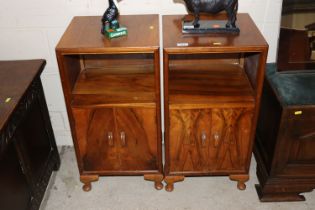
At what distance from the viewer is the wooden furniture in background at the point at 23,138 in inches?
62.1

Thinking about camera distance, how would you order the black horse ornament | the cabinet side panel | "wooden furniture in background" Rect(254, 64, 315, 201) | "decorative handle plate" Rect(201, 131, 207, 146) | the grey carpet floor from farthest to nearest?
the grey carpet floor
"decorative handle plate" Rect(201, 131, 207, 146)
"wooden furniture in background" Rect(254, 64, 315, 201)
the black horse ornament
the cabinet side panel

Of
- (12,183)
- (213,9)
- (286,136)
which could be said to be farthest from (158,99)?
(12,183)

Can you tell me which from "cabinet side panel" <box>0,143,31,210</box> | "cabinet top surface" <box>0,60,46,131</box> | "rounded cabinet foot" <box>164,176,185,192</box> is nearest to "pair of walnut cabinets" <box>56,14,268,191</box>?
"rounded cabinet foot" <box>164,176,185,192</box>

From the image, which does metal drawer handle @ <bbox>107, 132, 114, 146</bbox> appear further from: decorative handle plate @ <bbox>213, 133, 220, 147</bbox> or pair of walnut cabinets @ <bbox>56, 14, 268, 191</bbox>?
decorative handle plate @ <bbox>213, 133, 220, 147</bbox>

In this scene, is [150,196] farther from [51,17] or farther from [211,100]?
[51,17]

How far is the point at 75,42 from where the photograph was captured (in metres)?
1.66

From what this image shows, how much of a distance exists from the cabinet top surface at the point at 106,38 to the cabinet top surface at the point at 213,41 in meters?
0.07

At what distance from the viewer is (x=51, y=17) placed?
79.8 inches

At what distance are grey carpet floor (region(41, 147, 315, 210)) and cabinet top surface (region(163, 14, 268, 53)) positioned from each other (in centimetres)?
96

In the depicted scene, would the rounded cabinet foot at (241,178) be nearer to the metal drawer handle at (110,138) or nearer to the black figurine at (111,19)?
the metal drawer handle at (110,138)

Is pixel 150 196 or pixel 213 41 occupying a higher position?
pixel 213 41

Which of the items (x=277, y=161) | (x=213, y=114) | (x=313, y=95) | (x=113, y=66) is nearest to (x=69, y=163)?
(x=113, y=66)

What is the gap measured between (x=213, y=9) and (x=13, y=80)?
1.05 meters

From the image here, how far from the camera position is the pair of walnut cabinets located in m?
1.67
